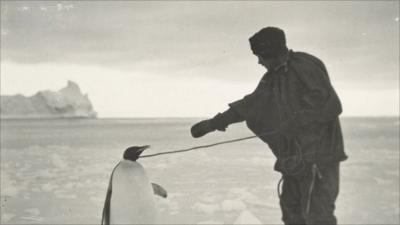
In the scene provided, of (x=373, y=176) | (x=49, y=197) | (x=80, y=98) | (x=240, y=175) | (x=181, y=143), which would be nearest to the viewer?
(x=49, y=197)

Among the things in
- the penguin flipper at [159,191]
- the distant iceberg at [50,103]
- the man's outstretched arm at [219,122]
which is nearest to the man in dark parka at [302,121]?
the man's outstretched arm at [219,122]

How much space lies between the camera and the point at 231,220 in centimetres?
1212

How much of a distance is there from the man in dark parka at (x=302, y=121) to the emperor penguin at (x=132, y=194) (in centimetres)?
66

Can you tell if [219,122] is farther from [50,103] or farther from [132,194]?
[50,103]

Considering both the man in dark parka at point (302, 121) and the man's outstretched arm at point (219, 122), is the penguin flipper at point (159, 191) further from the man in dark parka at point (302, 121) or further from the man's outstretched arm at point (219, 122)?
the man in dark parka at point (302, 121)

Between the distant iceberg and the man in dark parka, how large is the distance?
150 ft

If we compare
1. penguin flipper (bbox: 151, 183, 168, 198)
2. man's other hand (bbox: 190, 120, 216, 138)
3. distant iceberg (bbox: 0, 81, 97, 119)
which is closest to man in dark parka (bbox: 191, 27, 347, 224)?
man's other hand (bbox: 190, 120, 216, 138)

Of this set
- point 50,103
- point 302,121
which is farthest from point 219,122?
point 50,103

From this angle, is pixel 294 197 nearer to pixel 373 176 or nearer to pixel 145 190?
pixel 145 190

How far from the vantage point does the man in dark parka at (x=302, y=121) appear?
1.83m

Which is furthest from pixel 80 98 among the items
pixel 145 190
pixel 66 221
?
pixel 145 190

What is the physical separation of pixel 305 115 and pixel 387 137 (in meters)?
38.1

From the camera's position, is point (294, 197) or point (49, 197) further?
point (49, 197)

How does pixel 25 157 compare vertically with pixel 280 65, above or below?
below
